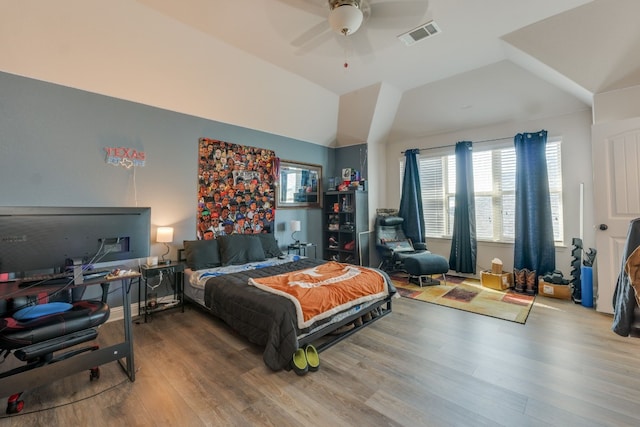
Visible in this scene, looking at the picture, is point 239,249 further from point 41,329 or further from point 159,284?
point 41,329

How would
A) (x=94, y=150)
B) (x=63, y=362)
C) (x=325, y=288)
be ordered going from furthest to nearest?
(x=94, y=150) → (x=325, y=288) → (x=63, y=362)

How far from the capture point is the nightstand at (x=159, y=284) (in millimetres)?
3105

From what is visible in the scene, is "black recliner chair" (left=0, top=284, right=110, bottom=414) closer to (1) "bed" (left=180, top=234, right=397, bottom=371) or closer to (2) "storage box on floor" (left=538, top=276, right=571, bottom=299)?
(1) "bed" (left=180, top=234, right=397, bottom=371)

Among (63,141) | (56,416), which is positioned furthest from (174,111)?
(56,416)

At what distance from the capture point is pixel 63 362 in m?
1.77

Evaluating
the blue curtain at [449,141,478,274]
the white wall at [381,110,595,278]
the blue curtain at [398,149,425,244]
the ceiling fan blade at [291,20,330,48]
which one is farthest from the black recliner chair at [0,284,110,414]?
the white wall at [381,110,595,278]

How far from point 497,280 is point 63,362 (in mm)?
4956

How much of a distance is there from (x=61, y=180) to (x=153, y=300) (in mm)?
1598

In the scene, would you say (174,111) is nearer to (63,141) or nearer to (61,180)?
(63,141)

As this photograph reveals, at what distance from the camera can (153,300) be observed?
128 inches

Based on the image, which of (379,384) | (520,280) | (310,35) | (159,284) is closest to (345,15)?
(310,35)

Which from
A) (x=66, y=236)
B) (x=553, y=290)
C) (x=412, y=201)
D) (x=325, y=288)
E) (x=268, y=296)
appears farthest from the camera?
(x=412, y=201)

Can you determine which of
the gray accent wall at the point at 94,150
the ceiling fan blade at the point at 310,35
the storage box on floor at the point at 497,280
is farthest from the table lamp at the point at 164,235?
the storage box on floor at the point at 497,280

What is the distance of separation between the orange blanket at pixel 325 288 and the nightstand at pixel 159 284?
117cm
